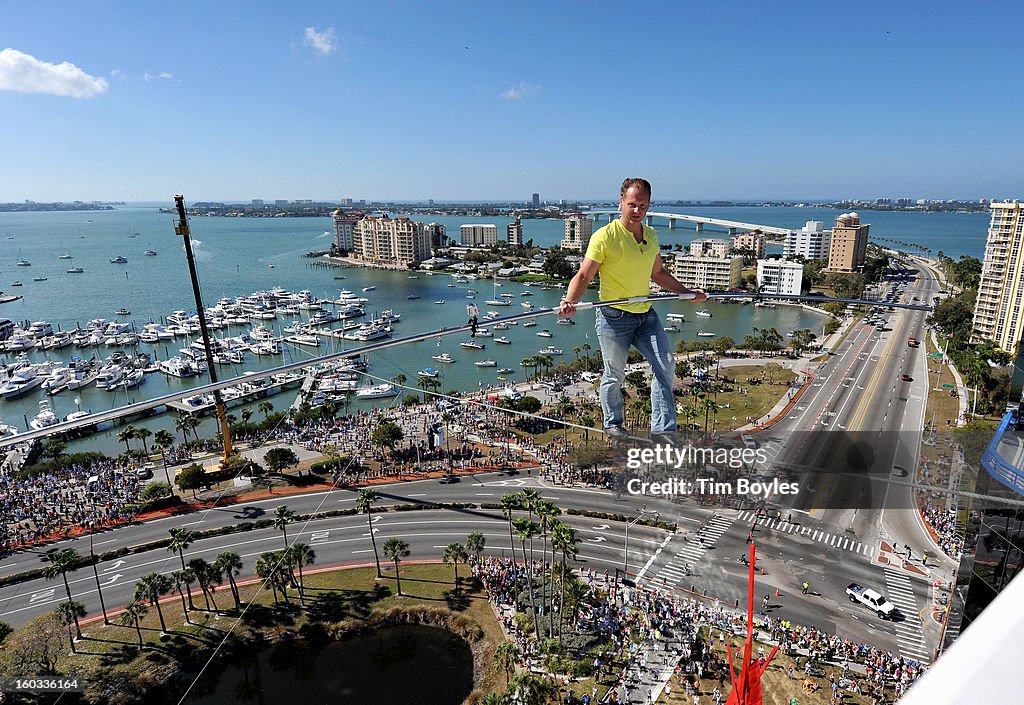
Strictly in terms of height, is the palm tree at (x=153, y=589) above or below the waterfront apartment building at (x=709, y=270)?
below

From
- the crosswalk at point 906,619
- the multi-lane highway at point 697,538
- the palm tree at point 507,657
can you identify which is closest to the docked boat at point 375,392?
the multi-lane highway at point 697,538

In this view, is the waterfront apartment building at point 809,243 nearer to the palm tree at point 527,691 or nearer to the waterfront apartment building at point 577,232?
the waterfront apartment building at point 577,232

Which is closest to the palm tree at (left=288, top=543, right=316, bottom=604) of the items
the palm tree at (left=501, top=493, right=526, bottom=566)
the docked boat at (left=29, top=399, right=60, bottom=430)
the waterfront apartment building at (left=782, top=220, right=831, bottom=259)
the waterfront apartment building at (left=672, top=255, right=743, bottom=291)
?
the palm tree at (left=501, top=493, right=526, bottom=566)

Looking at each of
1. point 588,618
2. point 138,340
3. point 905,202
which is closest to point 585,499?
point 588,618

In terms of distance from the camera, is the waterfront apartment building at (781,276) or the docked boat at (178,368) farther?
the waterfront apartment building at (781,276)

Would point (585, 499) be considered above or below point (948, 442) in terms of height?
below

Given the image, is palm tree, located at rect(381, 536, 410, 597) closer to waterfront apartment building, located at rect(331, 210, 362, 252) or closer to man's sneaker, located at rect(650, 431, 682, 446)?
man's sneaker, located at rect(650, 431, 682, 446)

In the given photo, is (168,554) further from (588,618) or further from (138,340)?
(138,340)
